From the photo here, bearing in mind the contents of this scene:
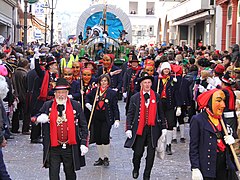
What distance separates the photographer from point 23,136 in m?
12.9

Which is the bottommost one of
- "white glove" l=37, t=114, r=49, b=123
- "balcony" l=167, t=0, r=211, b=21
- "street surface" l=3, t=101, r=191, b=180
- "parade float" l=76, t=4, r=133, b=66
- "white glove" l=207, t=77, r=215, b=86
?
"street surface" l=3, t=101, r=191, b=180

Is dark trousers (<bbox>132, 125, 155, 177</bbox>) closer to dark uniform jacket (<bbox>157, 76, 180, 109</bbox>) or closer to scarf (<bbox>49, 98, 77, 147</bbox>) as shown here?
scarf (<bbox>49, 98, 77, 147</bbox>)

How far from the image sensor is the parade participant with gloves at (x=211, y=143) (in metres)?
6.20

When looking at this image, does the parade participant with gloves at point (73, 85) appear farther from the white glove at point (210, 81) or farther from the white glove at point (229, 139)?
the white glove at point (229, 139)

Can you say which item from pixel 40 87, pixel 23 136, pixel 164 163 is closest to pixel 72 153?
pixel 164 163

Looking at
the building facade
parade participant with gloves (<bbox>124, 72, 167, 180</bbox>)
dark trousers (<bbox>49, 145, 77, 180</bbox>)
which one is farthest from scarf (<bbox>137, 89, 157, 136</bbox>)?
the building facade

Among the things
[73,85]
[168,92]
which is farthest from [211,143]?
[73,85]

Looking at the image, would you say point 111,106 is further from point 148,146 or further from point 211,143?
point 211,143

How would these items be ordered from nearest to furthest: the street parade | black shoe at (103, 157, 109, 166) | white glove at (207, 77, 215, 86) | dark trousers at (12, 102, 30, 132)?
the street parade < black shoe at (103, 157, 109, 166) < white glove at (207, 77, 215, 86) < dark trousers at (12, 102, 30, 132)

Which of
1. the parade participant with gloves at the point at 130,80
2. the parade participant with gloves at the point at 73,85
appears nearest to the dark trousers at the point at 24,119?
the parade participant with gloves at the point at 130,80

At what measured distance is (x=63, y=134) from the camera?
698cm

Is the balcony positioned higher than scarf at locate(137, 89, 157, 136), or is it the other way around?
the balcony

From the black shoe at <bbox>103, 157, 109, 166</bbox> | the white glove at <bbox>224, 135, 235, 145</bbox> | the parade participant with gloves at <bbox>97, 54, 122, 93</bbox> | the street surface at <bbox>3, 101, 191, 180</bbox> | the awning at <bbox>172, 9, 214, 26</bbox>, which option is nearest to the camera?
the white glove at <bbox>224, 135, 235, 145</bbox>

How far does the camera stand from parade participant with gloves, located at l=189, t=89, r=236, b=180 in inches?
244
